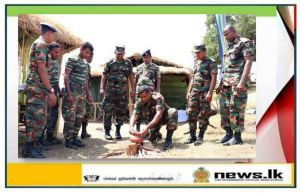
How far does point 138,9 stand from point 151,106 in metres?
1.83

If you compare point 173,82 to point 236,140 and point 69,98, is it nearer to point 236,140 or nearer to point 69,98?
point 236,140

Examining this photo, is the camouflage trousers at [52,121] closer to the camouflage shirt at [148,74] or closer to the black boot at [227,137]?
the camouflage shirt at [148,74]

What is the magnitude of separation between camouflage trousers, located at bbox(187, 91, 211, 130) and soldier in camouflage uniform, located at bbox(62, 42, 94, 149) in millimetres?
2087

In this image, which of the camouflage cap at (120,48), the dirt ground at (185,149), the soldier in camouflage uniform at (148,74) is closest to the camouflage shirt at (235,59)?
the dirt ground at (185,149)

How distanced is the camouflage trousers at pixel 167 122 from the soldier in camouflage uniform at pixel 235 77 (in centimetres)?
92

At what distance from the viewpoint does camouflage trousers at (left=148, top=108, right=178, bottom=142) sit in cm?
524

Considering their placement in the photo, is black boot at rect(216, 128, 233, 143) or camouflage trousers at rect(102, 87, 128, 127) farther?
camouflage trousers at rect(102, 87, 128, 127)

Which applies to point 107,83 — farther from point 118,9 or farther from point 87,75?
point 118,9

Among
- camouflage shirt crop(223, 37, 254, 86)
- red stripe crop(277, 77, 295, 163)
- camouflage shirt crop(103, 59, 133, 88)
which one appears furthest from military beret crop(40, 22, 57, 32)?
red stripe crop(277, 77, 295, 163)

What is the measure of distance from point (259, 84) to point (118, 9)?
2.47 meters

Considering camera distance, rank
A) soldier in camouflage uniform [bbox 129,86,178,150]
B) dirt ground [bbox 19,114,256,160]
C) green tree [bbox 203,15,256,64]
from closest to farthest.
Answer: green tree [bbox 203,15,256,64]
dirt ground [bbox 19,114,256,160]
soldier in camouflage uniform [bbox 129,86,178,150]

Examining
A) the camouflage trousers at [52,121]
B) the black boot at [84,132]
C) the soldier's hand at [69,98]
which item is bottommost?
the black boot at [84,132]

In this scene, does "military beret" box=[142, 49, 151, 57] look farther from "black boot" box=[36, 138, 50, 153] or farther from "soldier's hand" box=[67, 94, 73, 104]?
"black boot" box=[36, 138, 50, 153]

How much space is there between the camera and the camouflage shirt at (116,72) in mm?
5930
